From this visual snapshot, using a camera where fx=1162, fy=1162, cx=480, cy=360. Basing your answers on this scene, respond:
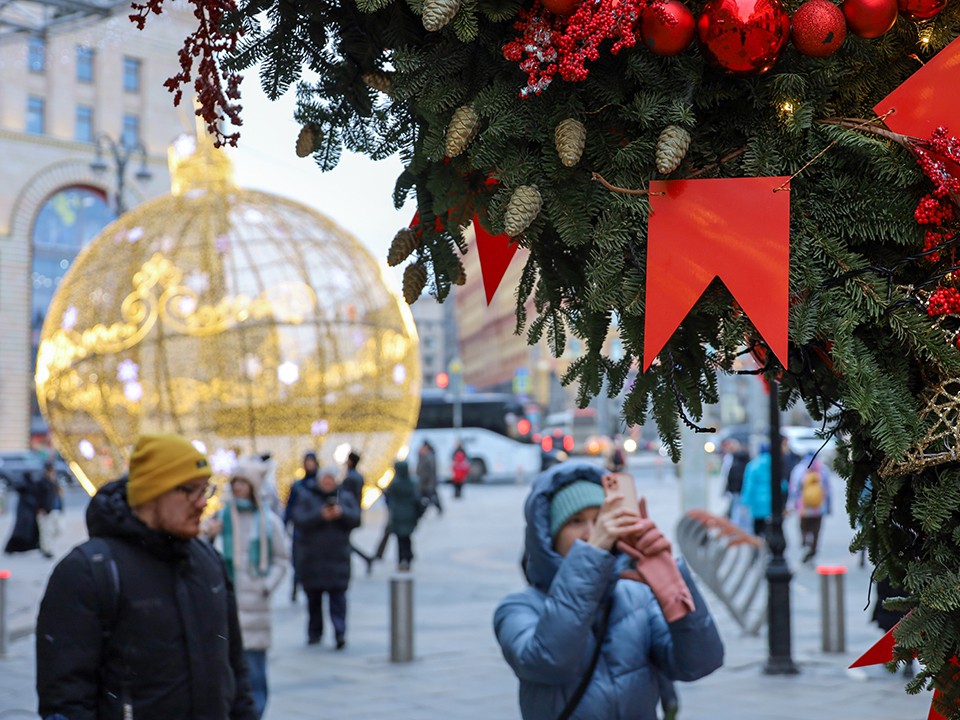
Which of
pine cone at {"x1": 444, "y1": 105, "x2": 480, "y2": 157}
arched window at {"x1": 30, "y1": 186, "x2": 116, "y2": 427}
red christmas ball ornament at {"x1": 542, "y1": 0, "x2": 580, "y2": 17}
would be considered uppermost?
arched window at {"x1": 30, "y1": 186, "x2": 116, "y2": 427}

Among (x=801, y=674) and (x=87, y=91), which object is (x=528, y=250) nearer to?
(x=801, y=674)

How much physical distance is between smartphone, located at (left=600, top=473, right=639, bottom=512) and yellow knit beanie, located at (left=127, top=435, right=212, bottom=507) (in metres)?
1.30

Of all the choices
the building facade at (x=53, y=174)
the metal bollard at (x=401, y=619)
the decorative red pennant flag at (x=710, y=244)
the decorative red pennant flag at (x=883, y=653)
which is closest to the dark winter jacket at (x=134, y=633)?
the decorative red pennant flag at (x=883, y=653)

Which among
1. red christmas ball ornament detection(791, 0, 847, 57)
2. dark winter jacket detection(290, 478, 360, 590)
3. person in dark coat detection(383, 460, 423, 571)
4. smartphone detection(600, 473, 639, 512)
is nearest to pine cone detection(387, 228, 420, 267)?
red christmas ball ornament detection(791, 0, 847, 57)

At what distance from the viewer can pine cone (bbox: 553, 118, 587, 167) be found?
1941 mm

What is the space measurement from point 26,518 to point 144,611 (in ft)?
52.4

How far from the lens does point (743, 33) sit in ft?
6.24

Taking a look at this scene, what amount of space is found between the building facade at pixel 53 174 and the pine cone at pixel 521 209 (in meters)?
42.5

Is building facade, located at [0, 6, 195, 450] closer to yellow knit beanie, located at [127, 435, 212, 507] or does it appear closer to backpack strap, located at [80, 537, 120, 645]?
yellow knit beanie, located at [127, 435, 212, 507]

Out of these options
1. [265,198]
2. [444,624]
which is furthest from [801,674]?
[265,198]

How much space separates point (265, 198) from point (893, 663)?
16229 millimetres

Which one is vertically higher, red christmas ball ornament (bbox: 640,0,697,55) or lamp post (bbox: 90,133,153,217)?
lamp post (bbox: 90,133,153,217)

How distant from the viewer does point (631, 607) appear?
3.65 m

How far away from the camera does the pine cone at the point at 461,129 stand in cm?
203
